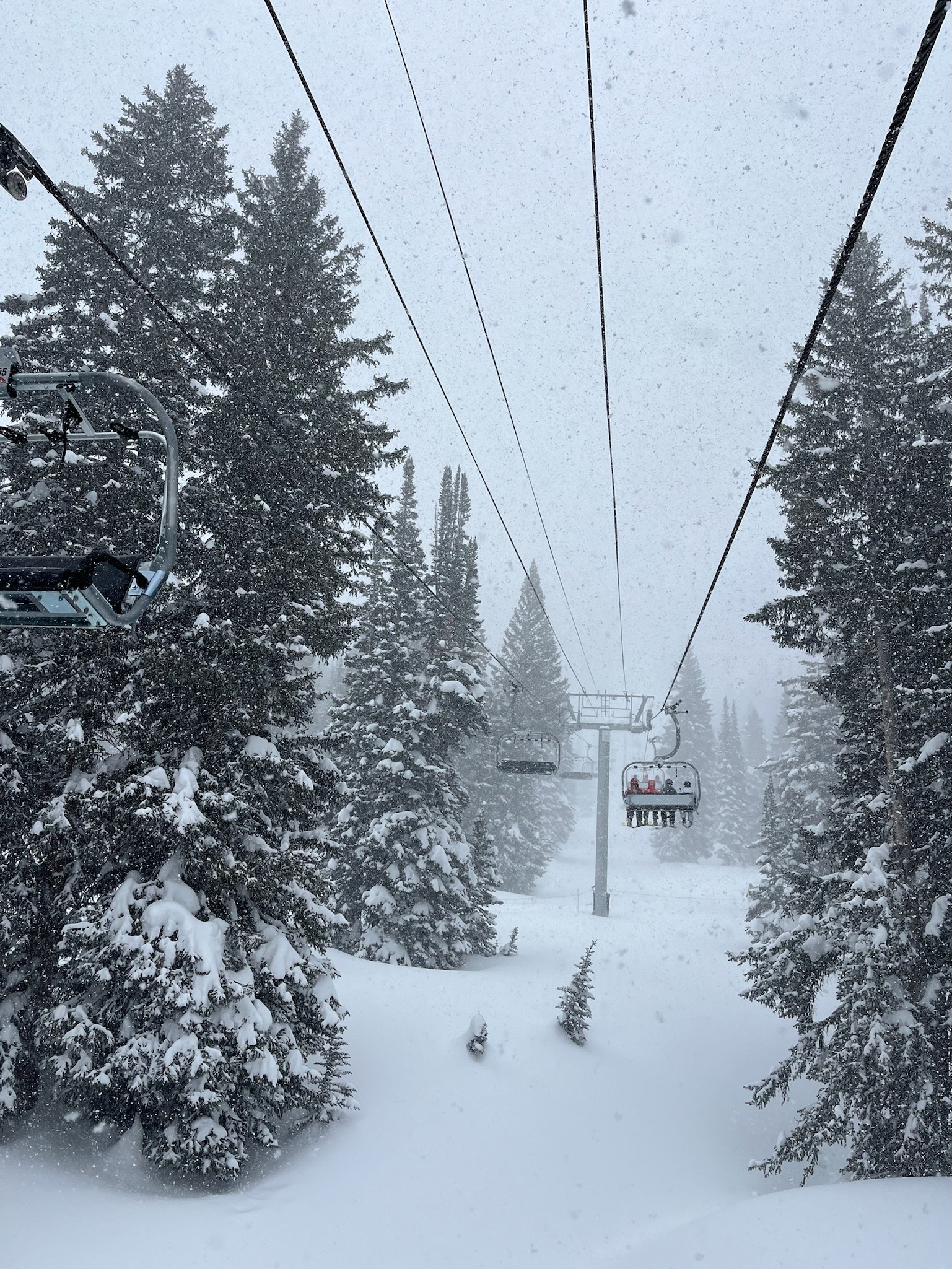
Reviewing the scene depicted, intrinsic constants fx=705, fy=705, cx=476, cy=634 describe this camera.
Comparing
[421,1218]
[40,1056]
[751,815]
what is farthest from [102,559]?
[751,815]

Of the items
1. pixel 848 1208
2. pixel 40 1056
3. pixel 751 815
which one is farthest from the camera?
pixel 751 815

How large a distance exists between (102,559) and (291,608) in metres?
6.60

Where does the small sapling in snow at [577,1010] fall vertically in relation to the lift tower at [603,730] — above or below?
below

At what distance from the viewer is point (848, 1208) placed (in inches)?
362

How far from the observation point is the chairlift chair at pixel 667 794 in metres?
17.9

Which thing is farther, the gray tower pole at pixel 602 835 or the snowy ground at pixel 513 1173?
the gray tower pole at pixel 602 835

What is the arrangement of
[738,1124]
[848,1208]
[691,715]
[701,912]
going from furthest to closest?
[691,715] < [701,912] < [738,1124] < [848,1208]

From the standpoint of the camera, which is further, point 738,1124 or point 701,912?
point 701,912

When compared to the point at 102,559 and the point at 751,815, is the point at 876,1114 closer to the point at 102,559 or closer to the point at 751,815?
the point at 102,559

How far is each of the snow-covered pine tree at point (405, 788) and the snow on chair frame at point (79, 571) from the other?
41.6 feet

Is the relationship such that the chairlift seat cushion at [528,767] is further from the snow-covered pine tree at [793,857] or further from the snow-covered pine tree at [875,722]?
the snow-covered pine tree at [875,722]

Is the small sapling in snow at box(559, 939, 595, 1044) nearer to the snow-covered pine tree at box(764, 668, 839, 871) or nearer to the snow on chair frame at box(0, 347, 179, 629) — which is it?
the snow-covered pine tree at box(764, 668, 839, 871)

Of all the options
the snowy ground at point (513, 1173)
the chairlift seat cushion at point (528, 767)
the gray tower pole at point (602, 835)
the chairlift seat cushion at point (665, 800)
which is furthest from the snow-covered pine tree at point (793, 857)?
the chairlift seat cushion at point (528, 767)

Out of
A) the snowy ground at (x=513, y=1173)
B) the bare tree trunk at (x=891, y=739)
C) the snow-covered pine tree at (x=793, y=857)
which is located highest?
the bare tree trunk at (x=891, y=739)
